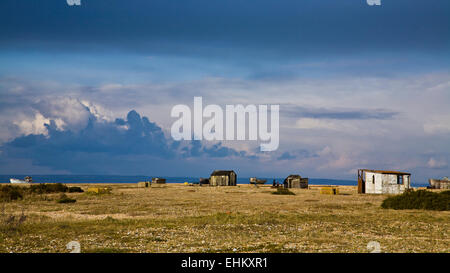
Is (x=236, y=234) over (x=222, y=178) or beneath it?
beneath

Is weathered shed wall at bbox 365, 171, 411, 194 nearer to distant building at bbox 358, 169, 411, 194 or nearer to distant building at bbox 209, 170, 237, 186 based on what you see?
distant building at bbox 358, 169, 411, 194

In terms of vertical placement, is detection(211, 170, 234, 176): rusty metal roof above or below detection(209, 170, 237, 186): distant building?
above

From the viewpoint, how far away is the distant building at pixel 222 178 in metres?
103

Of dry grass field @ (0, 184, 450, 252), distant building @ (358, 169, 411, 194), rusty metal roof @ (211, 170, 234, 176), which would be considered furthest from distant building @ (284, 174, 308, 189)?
dry grass field @ (0, 184, 450, 252)

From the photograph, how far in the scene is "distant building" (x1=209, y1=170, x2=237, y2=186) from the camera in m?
103

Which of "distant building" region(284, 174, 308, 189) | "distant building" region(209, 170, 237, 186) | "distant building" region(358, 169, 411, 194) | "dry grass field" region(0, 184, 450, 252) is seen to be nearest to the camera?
"dry grass field" region(0, 184, 450, 252)

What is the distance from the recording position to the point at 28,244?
66.4 ft

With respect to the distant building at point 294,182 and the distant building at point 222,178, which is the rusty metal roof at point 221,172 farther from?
the distant building at point 294,182

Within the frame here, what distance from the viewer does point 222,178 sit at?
338ft

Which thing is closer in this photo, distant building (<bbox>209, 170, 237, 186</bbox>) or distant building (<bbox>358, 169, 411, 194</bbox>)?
distant building (<bbox>358, 169, 411, 194</bbox>)

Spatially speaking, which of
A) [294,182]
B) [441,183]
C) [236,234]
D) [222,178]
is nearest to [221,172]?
[222,178]

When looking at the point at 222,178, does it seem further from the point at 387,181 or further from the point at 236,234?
the point at 236,234

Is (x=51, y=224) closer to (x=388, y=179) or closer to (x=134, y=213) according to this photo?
(x=134, y=213)
